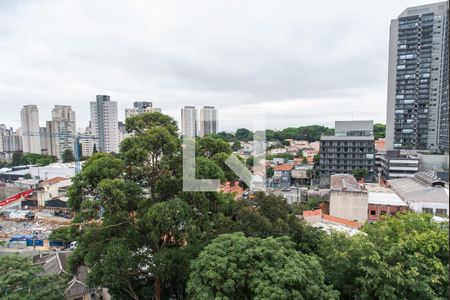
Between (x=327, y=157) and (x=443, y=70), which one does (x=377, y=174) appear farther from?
(x=443, y=70)

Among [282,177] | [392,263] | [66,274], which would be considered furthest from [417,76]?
[66,274]

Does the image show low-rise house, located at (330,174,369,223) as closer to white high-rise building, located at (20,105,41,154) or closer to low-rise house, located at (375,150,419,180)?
low-rise house, located at (375,150,419,180)

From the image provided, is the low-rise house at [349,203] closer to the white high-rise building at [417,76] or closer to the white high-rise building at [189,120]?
the white high-rise building at [189,120]

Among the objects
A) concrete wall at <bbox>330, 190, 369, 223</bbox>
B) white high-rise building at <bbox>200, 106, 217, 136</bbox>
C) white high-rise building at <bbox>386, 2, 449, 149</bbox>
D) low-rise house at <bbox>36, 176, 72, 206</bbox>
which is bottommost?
low-rise house at <bbox>36, 176, 72, 206</bbox>

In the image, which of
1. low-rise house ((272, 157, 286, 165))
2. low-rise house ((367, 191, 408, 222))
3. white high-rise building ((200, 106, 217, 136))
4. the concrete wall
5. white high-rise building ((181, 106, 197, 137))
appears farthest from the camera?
low-rise house ((272, 157, 286, 165))

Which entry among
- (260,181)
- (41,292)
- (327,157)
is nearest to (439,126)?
(327,157)

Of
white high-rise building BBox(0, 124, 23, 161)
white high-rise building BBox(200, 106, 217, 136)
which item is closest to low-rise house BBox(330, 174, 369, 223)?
white high-rise building BBox(200, 106, 217, 136)

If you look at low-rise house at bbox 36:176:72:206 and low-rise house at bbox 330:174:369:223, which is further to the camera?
low-rise house at bbox 36:176:72:206
